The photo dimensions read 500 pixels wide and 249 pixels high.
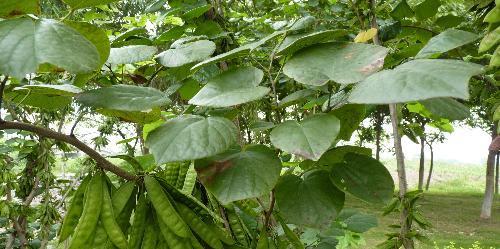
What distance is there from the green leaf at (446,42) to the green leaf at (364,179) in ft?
0.54

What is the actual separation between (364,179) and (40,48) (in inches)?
17.5

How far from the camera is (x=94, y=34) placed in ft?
1.92

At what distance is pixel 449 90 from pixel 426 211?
1153cm

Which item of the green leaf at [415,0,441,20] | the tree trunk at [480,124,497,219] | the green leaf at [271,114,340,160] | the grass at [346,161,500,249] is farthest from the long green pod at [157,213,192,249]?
the tree trunk at [480,124,497,219]

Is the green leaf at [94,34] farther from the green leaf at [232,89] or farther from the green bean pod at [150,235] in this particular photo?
the green bean pod at [150,235]

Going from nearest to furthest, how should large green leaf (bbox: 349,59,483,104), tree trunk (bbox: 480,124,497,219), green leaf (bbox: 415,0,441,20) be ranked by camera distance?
large green leaf (bbox: 349,59,483,104), green leaf (bbox: 415,0,441,20), tree trunk (bbox: 480,124,497,219)

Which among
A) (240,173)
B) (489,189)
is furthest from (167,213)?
(489,189)

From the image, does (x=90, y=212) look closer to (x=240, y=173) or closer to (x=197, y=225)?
(x=197, y=225)

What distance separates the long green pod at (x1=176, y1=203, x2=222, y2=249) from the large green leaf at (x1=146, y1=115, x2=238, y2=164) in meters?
0.20

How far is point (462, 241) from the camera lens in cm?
800

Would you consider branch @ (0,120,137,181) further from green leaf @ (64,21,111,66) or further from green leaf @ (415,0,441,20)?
green leaf @ (415,0,441,20)

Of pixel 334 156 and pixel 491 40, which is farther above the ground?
pixel 491 40

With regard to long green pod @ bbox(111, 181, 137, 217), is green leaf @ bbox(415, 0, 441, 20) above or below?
above

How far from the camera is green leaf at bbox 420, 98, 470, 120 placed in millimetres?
622
